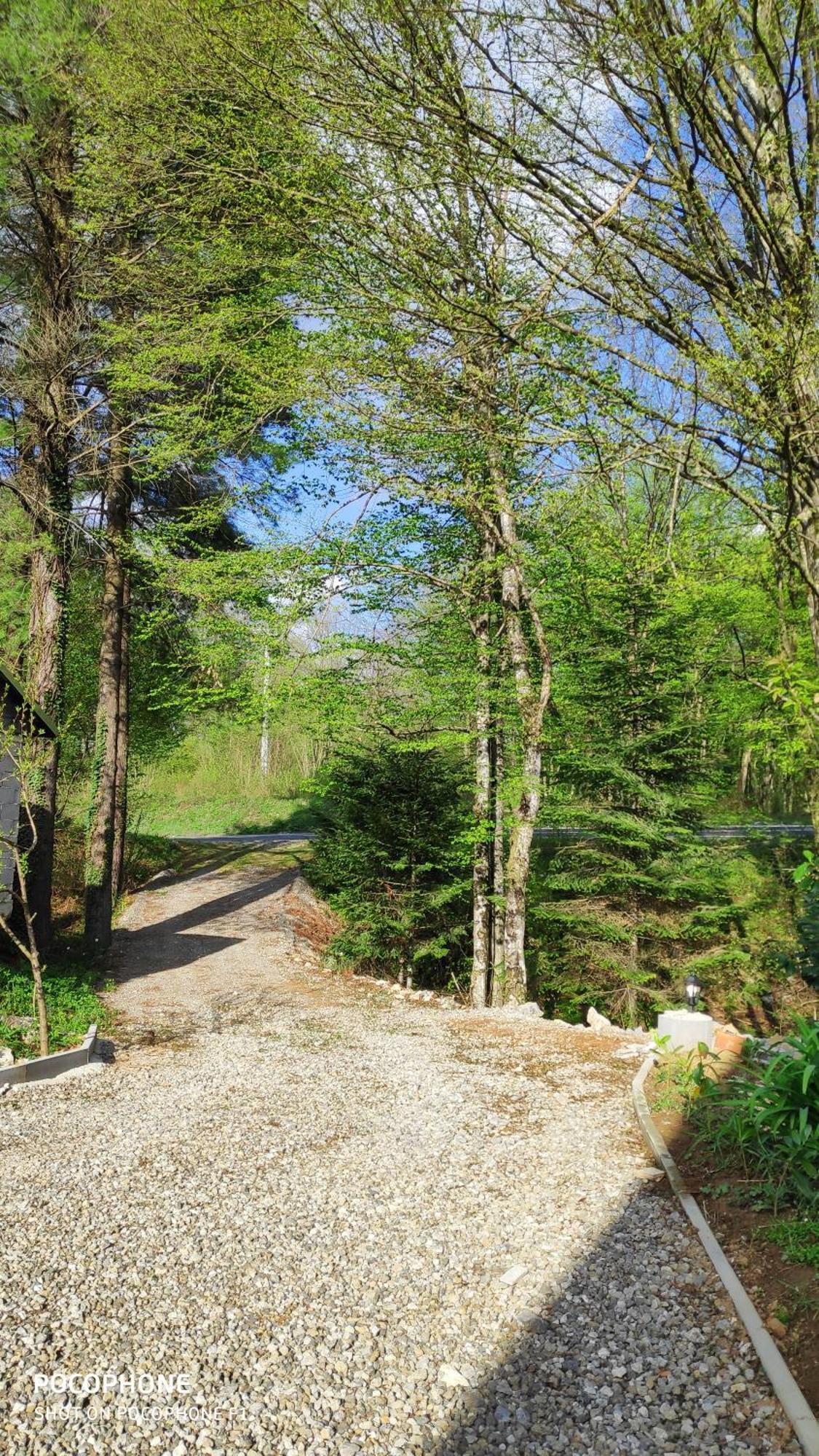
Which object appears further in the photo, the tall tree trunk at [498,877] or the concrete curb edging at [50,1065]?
the tall tree trunk at [498,877]

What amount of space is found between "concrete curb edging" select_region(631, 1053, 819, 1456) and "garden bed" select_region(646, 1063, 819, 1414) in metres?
0.04

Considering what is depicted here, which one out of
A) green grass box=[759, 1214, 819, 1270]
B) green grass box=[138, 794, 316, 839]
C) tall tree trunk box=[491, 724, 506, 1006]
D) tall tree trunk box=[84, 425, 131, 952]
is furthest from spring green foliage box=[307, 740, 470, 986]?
green grass box=[138, 794, 316, 839]

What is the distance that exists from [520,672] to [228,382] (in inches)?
208

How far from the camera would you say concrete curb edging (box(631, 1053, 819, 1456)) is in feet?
7.62

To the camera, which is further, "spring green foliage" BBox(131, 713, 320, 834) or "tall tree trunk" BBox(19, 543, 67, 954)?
"spring green foliage" BBox(131, 713, 320, 834)

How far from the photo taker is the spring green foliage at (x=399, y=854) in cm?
1050

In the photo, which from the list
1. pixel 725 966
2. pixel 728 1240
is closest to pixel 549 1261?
pixel 728 1240

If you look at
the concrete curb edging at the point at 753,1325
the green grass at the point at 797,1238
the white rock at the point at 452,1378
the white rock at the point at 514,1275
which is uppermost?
the green grass at the point at 797,1238

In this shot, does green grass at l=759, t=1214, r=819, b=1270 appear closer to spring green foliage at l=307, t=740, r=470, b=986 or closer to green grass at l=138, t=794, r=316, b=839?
spring green foliage at l=307, t=740, r=470, b=986

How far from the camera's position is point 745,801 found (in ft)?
61.7

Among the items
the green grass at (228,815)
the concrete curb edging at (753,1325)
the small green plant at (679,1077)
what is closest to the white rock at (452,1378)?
the concrete curb edging at (753,1325)

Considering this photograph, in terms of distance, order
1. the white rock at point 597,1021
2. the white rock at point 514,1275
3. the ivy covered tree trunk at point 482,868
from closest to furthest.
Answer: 1. the white rock at point 514,1275
2. the white rock at point 597,1021
3. the ivy covered tree trunk at point 482,868

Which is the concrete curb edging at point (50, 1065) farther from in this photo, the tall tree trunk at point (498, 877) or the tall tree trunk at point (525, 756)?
the tall tree trunk at point (498, 877)

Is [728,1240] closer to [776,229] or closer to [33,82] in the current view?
[776,229]
